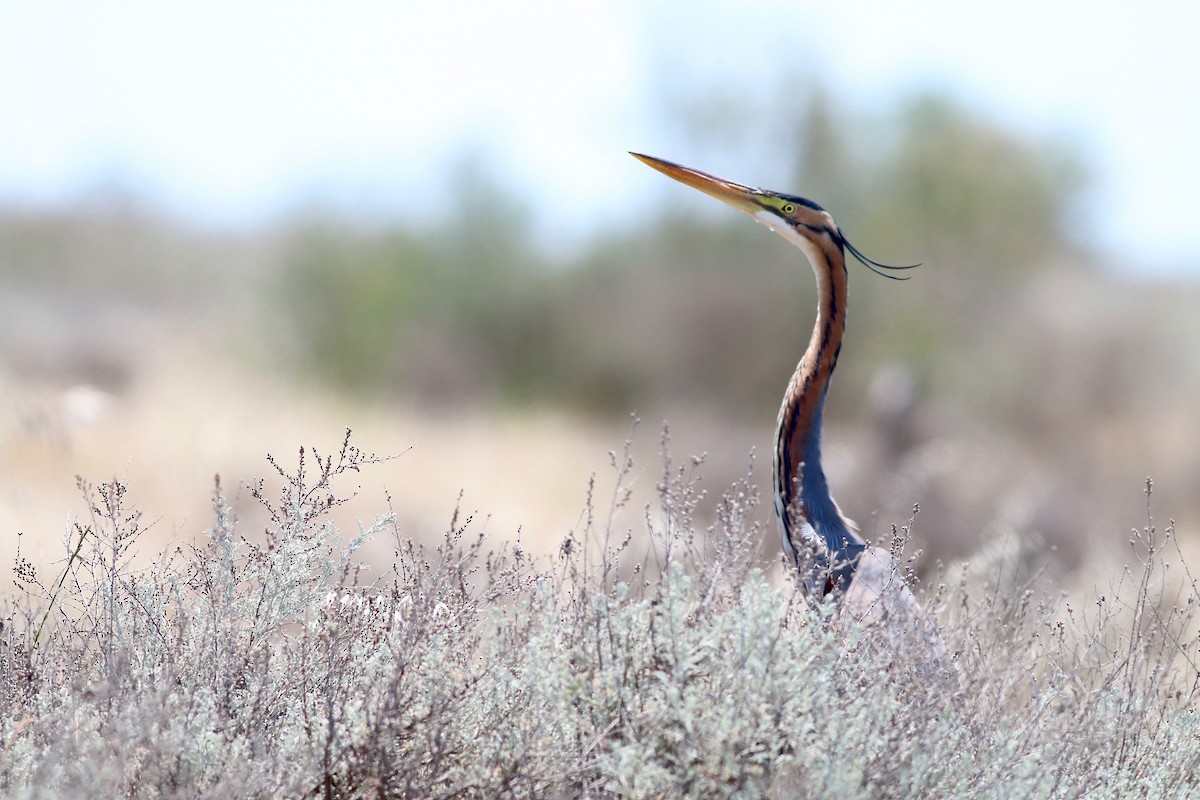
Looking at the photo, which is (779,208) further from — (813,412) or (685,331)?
(685,331)

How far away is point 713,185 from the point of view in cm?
517

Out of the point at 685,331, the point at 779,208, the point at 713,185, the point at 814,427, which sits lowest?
the point at 814,427

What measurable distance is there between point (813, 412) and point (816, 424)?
0.05 metres

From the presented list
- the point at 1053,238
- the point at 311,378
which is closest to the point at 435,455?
the point at 311,378

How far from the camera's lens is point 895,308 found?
20469 millimetres

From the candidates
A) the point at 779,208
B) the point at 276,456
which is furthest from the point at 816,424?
the point at 276,456

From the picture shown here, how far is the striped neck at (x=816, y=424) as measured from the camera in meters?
4.55

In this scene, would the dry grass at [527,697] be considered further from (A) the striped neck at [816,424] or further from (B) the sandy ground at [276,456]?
(B) the sandy ground at [276,456]

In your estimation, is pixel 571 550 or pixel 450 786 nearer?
pixel 450 786

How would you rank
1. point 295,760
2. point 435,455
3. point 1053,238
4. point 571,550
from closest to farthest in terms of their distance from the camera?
point 295,760
point 571,550
point 435,455
point 1053,238

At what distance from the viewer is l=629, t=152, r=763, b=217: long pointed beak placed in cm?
510

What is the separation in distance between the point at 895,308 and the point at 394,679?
A: 59.9ft

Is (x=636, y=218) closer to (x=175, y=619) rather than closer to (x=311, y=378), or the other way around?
(x=311, y=378)

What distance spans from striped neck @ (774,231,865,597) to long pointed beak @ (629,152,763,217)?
0.32 meters
